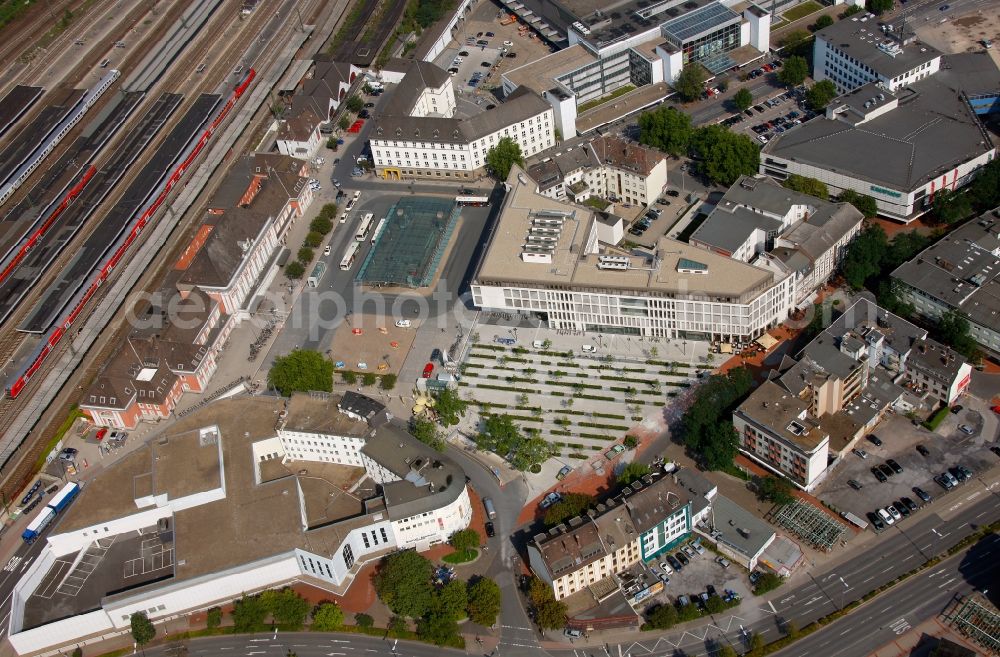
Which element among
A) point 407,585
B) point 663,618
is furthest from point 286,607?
point 663,618

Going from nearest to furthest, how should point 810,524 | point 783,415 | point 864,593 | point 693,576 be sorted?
1. point 864,593
2. point 693,576
3. point 810,524
4. point 783,415

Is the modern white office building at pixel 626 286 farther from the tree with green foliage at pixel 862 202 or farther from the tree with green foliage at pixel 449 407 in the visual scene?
the tree with green foliage at pixel 862 202

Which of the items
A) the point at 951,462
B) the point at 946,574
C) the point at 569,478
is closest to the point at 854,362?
the point at 951,462

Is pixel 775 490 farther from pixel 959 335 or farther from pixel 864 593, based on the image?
pixel 959 335

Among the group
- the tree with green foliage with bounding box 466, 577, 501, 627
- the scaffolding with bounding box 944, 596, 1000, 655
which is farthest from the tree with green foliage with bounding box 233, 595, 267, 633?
the scaffolding with bounding box 944, 596, 1000, 655

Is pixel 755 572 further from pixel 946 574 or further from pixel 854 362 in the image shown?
pixel 854 362
